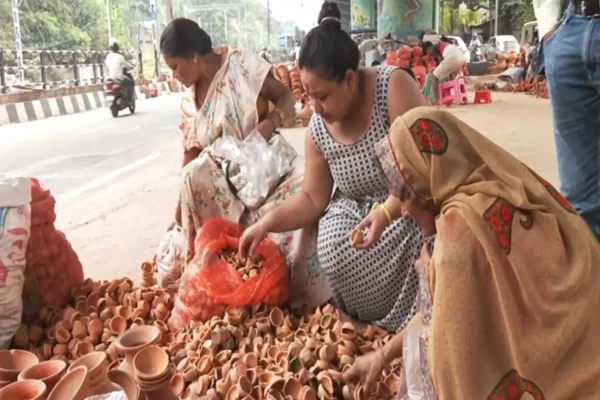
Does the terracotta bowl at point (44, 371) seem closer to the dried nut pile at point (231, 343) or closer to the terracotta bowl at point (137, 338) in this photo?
the terracotta bowl at point (137, 338)

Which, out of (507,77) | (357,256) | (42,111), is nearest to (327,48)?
(357,256)

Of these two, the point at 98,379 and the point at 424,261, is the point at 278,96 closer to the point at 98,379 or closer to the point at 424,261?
the point at 424,261

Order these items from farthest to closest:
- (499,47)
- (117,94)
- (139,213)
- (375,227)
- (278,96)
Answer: (499,47) → (117,94) → (139,213) → (278,96) → (375,227)

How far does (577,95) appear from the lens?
7.31 ft

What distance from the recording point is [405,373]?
1462mm

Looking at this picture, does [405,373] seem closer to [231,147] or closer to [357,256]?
[357,256]

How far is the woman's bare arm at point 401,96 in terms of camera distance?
212 cm

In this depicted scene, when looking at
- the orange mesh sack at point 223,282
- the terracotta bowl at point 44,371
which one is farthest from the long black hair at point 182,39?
the terracotta bowl at point 44,371

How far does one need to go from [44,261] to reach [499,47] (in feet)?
79.2

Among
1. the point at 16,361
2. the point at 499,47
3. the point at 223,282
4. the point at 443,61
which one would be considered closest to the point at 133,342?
the point at 16,361

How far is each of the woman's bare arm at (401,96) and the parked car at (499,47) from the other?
832 inches

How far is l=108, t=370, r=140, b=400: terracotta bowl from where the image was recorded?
4.45 feet

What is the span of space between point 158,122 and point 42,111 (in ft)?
7.72

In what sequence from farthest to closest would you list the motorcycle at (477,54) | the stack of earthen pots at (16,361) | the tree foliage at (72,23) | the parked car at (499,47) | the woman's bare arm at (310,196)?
1. the parked car at (499,47)
2. the motorcycle at (477,54)
3. the tree foliage at (72,23)
4. the woman's bare arm at (310,196)
5. the stack of earthen pots at (16,361)
